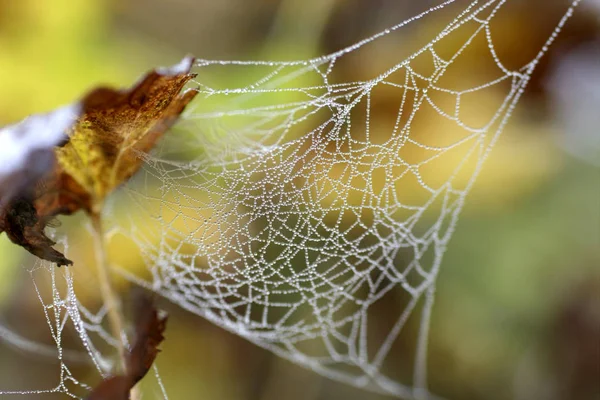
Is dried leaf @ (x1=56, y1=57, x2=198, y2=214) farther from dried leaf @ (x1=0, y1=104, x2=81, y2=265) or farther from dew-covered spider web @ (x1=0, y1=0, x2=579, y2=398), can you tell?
dew-covered spider web @ (x1=0, y1=0, x2=579, y2=398)

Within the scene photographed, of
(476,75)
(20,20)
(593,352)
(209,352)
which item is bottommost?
(209,352)

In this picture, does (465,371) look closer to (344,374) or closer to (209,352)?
(344,374)

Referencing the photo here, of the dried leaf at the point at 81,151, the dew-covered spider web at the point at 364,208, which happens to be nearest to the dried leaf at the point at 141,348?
the dried leaf at the point at 81,151

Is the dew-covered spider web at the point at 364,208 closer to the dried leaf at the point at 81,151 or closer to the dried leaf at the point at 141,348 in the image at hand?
the dried leaf at the point at 81,151

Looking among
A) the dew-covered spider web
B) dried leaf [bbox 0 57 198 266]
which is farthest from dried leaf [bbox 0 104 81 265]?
the dew-covered spider web

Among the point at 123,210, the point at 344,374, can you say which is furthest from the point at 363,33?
the point at 344,374

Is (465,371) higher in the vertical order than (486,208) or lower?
lower
